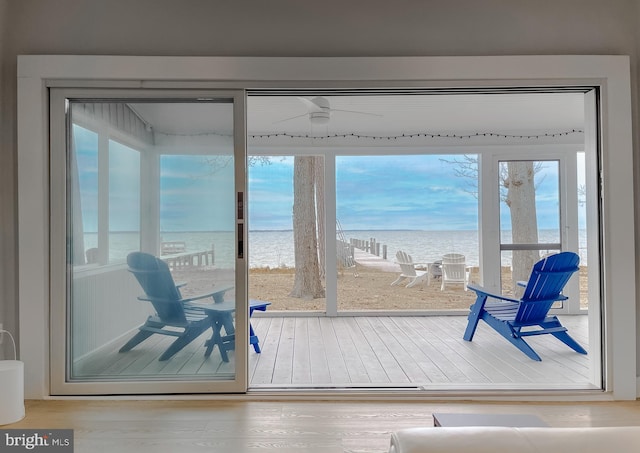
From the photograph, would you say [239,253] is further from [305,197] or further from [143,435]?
[305,197]

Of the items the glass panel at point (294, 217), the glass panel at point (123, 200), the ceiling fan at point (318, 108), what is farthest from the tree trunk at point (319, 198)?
the glass panel at point (123, 200)

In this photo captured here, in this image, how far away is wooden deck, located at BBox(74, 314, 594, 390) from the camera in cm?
299

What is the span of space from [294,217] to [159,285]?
4.09 m

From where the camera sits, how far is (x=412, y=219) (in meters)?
6.61

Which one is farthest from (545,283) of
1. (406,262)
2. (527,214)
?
(406,262)

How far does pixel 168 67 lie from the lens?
9.50ft

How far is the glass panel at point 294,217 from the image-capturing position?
274 inches

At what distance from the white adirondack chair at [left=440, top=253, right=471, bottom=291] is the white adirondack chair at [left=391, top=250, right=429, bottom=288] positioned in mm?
300

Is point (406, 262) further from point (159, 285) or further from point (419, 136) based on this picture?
point (159, 285)

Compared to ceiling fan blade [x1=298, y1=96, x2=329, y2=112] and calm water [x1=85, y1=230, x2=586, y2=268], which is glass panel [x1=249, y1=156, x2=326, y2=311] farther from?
ceiling fan blade [x1=298, y1=96, x2=329, y2=112]

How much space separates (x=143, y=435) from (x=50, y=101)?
2248 mm

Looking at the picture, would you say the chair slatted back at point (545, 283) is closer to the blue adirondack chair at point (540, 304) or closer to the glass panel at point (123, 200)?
the blue adirondack chair at point (540, 304)

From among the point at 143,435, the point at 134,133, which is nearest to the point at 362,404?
the point at 143,435

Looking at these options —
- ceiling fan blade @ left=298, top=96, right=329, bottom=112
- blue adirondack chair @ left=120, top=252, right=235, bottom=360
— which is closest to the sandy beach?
ceiling fan blade @ left=298, top=96, right=329, bottom=112
